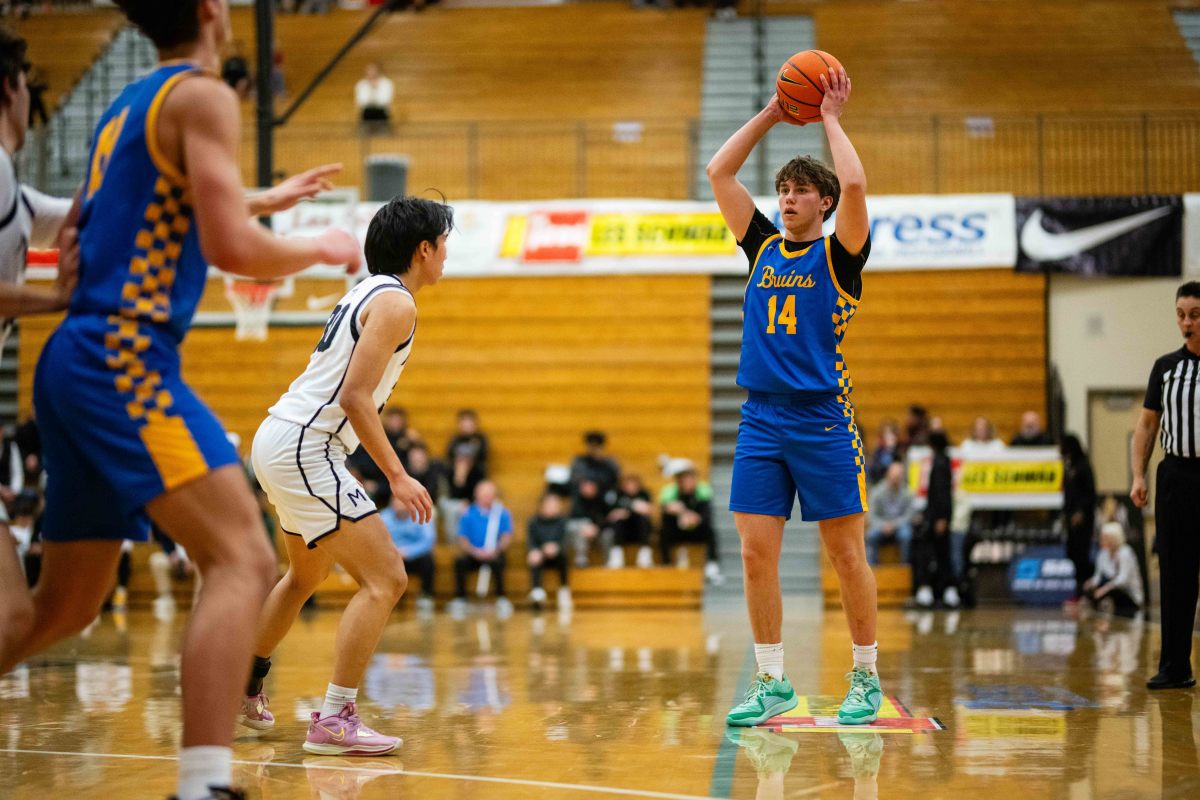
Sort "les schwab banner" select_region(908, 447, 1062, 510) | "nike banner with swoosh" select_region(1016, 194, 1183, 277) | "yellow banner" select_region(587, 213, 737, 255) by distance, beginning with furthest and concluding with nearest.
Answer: "yellow banner" select_region(587, 213, 737, 255) < "nike banner with swoosh" select_region(1016, 194, 1183, 277) < "les schwab banner" select_region(908, 447, 1062, 510)

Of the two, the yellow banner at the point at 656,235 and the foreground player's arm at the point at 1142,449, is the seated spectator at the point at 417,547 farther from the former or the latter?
the foreground player's arm at the point at 1142,449

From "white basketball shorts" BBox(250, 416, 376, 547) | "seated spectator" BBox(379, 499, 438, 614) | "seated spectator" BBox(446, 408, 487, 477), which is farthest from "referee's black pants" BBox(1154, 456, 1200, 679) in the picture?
"seated spectator" BBox(446, 408, 487, 477)

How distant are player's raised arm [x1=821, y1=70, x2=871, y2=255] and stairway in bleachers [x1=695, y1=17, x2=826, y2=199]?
472 inches

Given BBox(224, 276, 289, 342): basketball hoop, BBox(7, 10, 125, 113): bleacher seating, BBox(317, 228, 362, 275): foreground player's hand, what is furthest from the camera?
BBox(7, 10, 125, 113): bleacher seating

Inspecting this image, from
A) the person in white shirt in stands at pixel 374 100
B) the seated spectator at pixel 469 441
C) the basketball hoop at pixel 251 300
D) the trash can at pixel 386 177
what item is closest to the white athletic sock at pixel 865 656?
the basketball hoop at pixel 251 300

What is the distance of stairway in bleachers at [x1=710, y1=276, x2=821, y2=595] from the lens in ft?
48.1

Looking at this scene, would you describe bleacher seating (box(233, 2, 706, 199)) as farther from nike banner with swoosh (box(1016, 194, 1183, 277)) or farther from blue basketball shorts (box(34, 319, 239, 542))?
blue basketball shorts (box(34, 319, 239, 542))

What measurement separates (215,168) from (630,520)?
11763mm

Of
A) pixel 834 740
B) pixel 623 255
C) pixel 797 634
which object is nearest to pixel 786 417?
pixel 834 740

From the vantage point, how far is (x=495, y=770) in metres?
4.12

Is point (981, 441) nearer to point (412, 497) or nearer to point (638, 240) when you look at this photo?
point (638, 240)

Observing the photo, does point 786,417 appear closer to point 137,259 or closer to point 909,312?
point 137,259

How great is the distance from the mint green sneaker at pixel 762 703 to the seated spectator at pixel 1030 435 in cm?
1002

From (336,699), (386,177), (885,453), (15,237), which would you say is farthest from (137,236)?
(386,177)
